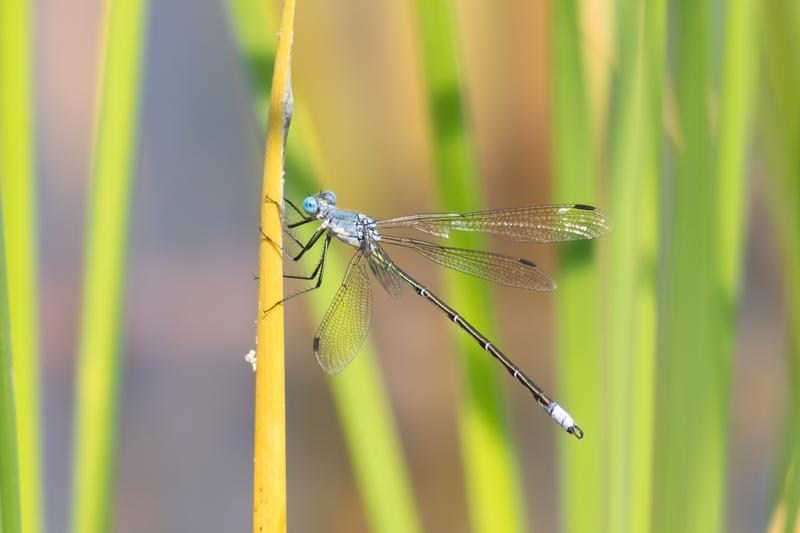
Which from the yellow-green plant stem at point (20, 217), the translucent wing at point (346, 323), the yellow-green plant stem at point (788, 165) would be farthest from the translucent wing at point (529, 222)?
the yellow-green plant stem at point (20, 217)

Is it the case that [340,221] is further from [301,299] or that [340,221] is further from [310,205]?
[301,299]

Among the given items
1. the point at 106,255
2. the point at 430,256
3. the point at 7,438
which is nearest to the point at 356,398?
the point at 106,255

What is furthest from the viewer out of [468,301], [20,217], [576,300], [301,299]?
[301,299]

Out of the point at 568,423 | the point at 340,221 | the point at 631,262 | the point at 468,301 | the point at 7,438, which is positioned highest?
the point at 340,221

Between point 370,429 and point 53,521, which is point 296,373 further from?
point 370,429

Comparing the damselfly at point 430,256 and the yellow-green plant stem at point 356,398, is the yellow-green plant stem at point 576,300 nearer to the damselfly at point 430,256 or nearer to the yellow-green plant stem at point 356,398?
the damselfly at point 430,256

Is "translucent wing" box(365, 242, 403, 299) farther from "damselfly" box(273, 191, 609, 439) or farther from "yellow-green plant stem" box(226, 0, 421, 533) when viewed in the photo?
"yellow-green plant stem" box(226, 0, 421, 533)

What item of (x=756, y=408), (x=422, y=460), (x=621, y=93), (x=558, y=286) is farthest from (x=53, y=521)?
(x=756, y=408)
